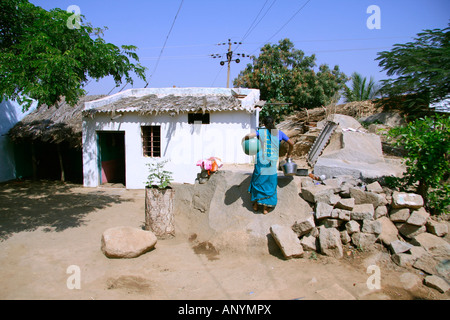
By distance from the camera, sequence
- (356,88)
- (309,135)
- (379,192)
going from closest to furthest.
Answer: (379,192), (309,135), (356,88)

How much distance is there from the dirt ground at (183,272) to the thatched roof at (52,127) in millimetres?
6508

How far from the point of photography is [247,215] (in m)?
5.23

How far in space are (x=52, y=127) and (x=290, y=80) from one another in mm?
14165

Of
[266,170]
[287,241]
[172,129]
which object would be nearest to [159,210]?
[266,170]

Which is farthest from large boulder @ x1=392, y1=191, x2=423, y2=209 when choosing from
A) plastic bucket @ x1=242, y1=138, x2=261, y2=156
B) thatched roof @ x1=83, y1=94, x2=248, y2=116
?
thatched roof @ x1=83, y1=94, x2=248, y2=116

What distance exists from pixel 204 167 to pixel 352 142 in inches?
164

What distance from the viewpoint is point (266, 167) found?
4945 mm

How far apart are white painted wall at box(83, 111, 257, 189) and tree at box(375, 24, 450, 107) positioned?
570 cm

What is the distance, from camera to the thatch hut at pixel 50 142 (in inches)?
477

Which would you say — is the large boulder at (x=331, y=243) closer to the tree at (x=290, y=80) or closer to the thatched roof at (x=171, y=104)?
the thatched roof at (x=171, y=104)

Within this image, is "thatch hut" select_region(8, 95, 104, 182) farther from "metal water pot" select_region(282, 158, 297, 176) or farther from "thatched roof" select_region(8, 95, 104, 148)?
"metal water pot" select_region(282, 158, 297, 176)

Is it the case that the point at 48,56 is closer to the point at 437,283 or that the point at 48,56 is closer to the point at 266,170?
the point at 266,170
